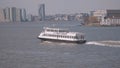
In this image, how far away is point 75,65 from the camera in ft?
128

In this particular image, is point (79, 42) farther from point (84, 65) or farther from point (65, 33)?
point (84, 65)

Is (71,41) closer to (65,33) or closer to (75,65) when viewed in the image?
(65,33)

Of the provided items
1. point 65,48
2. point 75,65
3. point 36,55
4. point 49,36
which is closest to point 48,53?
point 36,55

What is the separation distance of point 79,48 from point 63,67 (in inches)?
686

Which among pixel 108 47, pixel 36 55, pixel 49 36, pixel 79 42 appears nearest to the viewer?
pixel 36 55

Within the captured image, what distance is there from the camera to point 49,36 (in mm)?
63688

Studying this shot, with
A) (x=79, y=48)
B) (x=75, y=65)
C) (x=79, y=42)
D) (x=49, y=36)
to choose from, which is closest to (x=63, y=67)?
(x=75, y=65)

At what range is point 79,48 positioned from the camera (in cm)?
5494

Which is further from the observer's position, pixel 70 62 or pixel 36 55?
pixel 36 55

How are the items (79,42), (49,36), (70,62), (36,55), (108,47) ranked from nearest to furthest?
(70,62), (36,55), (108,47), (79,42), (49,36)

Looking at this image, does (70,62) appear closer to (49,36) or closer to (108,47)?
(108,47)

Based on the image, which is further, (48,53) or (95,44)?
(95,44)

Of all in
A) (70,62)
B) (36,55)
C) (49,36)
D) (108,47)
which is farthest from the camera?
(49,36)

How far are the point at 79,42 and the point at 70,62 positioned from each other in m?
18.8
